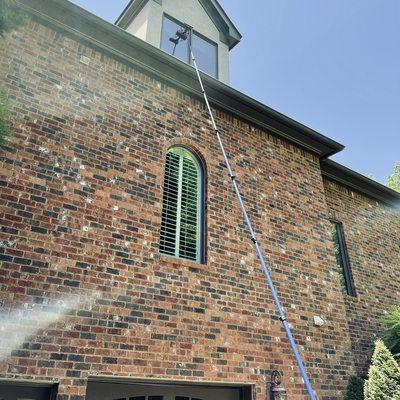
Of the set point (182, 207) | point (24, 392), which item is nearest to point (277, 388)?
point (182, 207)

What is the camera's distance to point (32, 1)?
5.65 m

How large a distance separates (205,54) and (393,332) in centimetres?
737

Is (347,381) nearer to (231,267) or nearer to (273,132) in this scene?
(231,267)

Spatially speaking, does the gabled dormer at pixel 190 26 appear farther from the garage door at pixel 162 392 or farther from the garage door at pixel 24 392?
the garage door at pixel 24 392

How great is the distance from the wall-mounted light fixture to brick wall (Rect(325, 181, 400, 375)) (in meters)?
2.53

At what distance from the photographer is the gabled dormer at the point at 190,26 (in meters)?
8.60

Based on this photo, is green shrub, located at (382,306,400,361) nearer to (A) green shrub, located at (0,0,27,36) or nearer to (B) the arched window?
(B) the arched window

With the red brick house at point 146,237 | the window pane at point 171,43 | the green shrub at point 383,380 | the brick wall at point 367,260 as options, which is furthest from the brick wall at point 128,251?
the window pane at point 171,43

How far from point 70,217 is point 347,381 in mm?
5043

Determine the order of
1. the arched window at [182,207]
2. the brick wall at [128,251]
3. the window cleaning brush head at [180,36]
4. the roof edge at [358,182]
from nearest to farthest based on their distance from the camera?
the brick wall at [128,251], the arched window at [182,207], the window cleaning brush head at [180,36], the roof edge at [358,182]

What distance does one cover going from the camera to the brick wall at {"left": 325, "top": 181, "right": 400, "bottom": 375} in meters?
7.68

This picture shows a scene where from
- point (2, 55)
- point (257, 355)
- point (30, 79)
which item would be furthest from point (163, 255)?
point (2, 55)

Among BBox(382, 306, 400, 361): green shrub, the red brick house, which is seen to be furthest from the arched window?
BBox(382, 306, 400, 361): green shrub

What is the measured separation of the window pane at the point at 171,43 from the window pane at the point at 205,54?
35 centimetres
